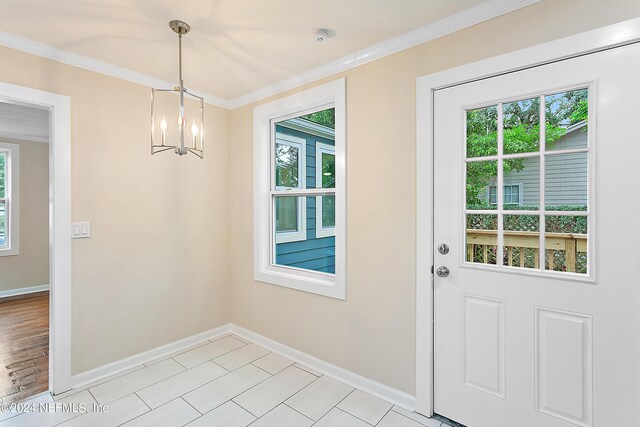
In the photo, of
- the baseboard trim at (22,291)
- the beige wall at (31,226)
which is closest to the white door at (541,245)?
the beige wall at (31,226)

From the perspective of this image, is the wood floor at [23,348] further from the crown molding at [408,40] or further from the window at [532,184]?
the window at [532,184]

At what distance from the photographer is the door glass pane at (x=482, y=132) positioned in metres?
1.81

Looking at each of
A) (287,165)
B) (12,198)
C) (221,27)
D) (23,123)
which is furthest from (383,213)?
(12,198)

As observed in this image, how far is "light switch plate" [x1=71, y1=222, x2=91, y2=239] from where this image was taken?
7.62ft

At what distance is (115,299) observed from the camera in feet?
8.39

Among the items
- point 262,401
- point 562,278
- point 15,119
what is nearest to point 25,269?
point 15,119

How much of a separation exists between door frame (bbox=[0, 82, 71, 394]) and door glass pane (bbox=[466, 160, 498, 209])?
2.71m

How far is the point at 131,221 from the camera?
Result: 2645 millimetres

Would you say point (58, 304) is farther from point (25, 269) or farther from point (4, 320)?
point (25, 269)

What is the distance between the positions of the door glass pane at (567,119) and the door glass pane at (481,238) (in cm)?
48

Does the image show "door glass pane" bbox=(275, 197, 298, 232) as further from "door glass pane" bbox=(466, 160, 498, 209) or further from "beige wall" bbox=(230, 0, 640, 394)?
"door glass pane" bbox=(466, 160, 498, 209)

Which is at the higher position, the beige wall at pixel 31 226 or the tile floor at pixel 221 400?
the beige wall at pixel 31 226

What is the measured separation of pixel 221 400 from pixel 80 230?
5.23 ft

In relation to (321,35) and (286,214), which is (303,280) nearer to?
(286,214)
